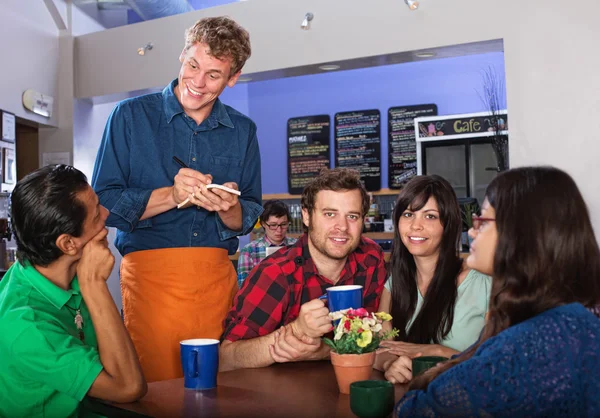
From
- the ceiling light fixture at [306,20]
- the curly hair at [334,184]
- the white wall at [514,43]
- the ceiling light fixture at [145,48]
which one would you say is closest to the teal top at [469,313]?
the curly hair at [334,184]

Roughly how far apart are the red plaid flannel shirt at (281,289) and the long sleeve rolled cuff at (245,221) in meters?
0.16

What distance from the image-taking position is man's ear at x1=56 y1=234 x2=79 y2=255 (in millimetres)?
1670

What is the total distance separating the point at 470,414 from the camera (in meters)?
1.15

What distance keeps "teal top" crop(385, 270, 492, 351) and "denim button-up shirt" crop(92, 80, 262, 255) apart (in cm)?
81

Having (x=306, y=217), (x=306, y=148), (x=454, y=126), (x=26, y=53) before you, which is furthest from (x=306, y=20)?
(x=306, y=148)

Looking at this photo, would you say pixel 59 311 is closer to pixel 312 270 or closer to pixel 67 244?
pixel 67 244

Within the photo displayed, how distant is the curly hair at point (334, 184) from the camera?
2318 millimetres

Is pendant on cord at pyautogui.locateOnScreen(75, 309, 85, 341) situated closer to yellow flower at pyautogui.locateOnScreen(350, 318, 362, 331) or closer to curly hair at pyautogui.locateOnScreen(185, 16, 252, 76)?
yellow flower at pyautogui.locateOnScreen(350, 318, 362, 331)

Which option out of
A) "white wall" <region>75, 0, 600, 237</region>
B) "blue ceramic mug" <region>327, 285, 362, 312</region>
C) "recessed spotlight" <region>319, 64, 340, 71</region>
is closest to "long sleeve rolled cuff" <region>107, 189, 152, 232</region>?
"blue ceramic mug" <region>327, 285, 362, 312</region>

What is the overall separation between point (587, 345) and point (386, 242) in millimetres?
5403

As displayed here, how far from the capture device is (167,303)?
2.20 m

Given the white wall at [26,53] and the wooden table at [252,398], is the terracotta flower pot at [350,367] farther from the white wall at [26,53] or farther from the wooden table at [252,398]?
the white wall at [26,53]

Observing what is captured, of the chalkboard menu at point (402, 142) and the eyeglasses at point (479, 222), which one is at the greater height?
the chalkboard menu at point (402, 142)

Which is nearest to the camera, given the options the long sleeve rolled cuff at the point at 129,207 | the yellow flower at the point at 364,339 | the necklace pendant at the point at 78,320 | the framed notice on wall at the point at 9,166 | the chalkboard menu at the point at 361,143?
the yellow flower at the point at 364,339
